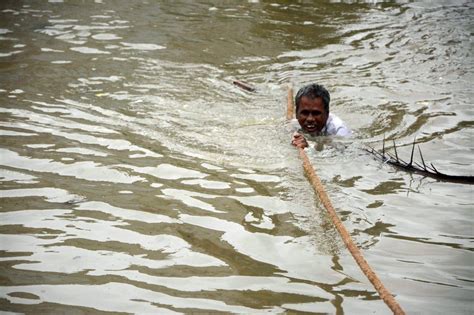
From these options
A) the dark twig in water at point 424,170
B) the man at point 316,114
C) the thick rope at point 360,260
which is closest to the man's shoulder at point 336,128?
the man at point 316,114

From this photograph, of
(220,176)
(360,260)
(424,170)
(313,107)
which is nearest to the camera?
(360,260)

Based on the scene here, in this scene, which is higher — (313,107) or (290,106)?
(313,107)

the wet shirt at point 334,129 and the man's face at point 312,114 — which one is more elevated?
the man's face at point 312,114

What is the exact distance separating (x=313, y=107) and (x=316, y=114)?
10 cm

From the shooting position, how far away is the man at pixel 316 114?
6047 mm

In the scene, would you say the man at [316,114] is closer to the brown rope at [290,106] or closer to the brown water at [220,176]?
the brown water at [220,176]

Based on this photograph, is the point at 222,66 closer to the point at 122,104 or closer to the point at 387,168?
the point at 122,104

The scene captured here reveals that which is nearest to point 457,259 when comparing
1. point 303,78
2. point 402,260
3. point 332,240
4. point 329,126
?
point 402,260

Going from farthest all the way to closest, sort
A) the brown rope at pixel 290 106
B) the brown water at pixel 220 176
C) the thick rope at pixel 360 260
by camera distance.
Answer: the brown rope at pixel 290 106 → the brown water at pixel 220 176 → the thick rope at pixel 360 260

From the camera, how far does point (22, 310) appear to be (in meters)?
2.87

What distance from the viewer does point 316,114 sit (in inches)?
241

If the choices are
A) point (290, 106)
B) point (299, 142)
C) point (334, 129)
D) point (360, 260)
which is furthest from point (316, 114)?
point (360, 260)

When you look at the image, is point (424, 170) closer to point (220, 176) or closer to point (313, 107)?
point (220, 176)

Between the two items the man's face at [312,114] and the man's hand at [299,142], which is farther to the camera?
the man's face at [312,114]
